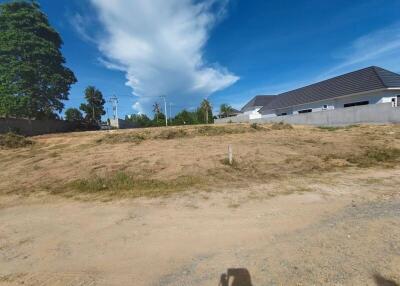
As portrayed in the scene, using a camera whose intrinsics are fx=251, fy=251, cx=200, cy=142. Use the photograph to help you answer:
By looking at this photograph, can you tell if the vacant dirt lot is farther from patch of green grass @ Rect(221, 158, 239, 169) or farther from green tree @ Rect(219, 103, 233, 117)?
green tree @ Rect(219, 103, 233, 117)

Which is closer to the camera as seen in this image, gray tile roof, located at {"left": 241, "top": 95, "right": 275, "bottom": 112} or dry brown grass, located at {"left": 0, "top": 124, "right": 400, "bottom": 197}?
dry brown grass, located at {"left": 0, "top": 124, "right": 400, "bottom": 197}

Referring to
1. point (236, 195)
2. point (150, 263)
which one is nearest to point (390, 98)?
point (236, 195)

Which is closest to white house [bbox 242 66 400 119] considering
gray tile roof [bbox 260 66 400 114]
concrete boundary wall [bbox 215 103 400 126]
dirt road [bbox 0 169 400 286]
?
gray tile roof [bbox 260 66 400 114]

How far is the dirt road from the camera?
9.64 feet

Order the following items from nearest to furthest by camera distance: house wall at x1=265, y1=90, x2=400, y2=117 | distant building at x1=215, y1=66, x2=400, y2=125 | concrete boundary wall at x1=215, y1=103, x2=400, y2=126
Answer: concrete boundary wall at x1=215, y1=103, x2=400, y2=126 < distant building at x1=215, y1=66, x2=400, y2=125 < house wall at x1=265, y1=90, x2=400, y2=117

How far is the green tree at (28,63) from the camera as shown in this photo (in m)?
23.5

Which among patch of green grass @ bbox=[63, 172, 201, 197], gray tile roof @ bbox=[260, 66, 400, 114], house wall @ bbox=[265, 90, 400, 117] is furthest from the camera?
gray tile roof @ bbox=[260, 66, 400, 114]

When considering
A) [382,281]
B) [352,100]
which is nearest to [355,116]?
[352,100]

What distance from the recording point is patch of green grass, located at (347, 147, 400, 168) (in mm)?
8250

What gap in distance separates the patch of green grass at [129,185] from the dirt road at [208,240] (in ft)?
2.46

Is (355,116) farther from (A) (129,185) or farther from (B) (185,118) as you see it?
(B) (185,118)

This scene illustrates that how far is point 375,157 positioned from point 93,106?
161 feet

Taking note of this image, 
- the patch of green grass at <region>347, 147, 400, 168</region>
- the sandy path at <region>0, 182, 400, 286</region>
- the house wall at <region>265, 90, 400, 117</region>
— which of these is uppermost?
the house wall at <region>265, 90, 400, 117</region>

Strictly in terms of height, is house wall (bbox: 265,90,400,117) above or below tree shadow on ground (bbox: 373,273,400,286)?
above
